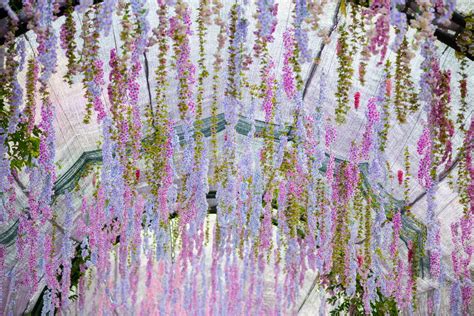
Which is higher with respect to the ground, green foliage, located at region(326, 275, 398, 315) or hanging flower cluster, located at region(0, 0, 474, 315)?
hanging flower cluster, located at region(0, 0, 474, 315)

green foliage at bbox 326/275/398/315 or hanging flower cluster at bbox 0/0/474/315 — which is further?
green foliage at bbox 326/275/398/315

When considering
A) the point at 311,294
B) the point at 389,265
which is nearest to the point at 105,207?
the point at 389,265

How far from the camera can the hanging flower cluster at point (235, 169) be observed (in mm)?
4093

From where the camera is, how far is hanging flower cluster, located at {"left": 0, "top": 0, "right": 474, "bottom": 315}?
4093mm

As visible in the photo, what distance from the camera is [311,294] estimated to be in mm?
13211

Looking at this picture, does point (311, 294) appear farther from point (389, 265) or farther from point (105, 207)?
point (105, 207)

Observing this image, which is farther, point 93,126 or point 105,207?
point 105,207

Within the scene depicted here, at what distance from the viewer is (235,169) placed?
671 cm

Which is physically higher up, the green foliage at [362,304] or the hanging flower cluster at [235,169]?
the hanging flower cluster at [235,169]

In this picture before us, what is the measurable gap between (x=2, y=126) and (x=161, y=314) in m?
6.23

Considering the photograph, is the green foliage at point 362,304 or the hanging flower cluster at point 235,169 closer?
the hanging flower cluster at point 235,169

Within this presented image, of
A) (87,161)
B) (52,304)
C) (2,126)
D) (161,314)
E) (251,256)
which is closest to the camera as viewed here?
(2,126)

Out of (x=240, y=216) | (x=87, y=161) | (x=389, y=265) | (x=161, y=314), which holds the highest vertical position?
(x=87, y=161)

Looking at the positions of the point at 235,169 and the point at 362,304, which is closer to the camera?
the point at 235,169
